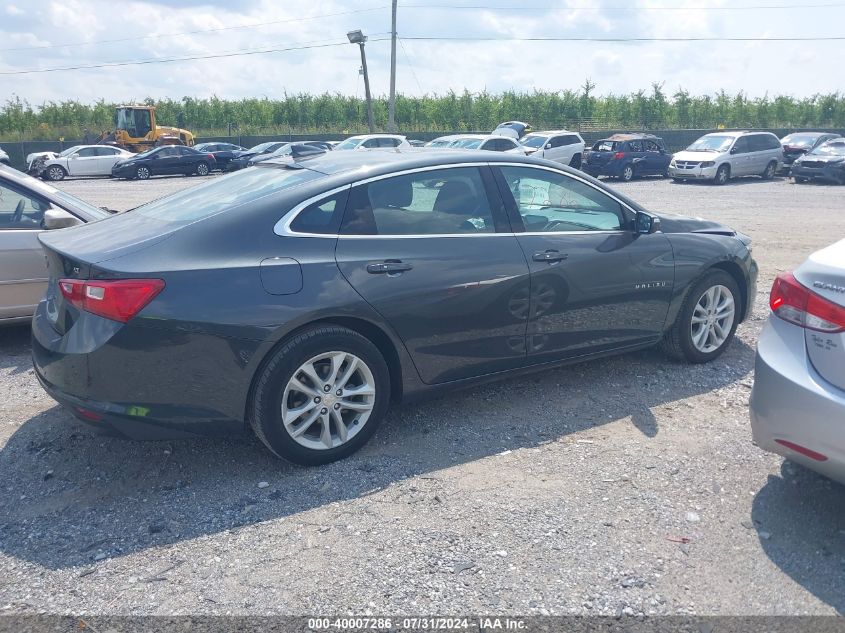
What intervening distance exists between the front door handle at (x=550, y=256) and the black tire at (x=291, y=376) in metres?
1.19

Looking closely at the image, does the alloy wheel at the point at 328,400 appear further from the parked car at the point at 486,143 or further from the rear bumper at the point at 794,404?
the parked car at the point at 486,143

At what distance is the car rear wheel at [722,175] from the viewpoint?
25.7 metres

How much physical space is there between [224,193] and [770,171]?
27.1 m

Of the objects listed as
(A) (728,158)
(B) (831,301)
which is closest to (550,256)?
(B) (831,301)

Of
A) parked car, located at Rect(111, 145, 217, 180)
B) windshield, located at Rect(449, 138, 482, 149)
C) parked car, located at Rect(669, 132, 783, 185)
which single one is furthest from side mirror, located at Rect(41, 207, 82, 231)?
parked car, located at Rect(111, 145, 217, 180)

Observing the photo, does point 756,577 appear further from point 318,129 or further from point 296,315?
point 318,129

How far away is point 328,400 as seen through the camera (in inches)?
163

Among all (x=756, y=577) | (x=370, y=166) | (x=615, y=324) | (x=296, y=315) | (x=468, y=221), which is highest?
(x=370, y=166)

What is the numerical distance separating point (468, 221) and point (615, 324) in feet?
4.21

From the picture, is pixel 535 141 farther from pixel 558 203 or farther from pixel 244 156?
pixel 558 203

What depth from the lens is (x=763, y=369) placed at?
360cm

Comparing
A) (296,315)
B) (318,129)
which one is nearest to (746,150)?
(296,315)

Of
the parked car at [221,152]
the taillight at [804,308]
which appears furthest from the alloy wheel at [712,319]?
the parked car at [221,152]

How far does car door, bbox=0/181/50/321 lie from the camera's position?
5.99m
